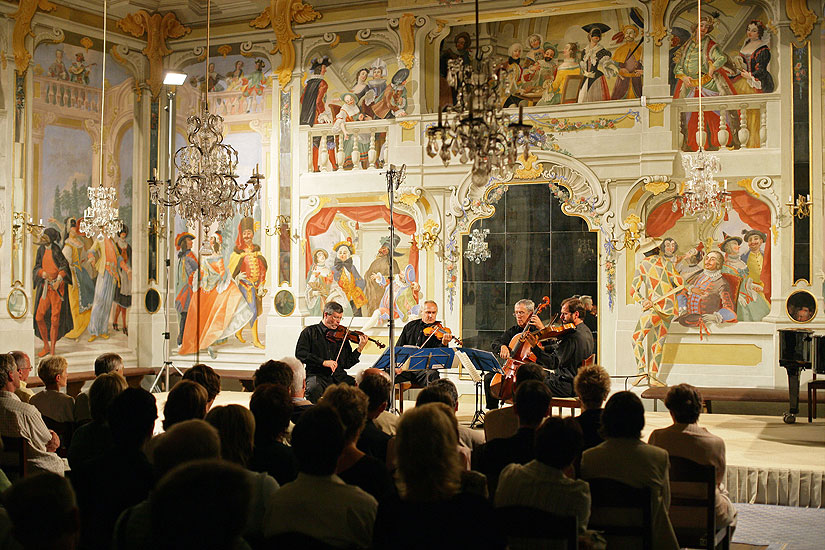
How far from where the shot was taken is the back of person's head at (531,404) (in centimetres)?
455

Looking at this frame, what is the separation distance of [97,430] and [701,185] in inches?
302

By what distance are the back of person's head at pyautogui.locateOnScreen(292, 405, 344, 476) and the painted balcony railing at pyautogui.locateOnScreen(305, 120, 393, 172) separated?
968cm

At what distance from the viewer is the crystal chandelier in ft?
40.0

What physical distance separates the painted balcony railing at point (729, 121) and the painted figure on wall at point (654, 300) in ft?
4.64

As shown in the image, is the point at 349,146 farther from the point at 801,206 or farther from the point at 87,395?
the point at 87,395

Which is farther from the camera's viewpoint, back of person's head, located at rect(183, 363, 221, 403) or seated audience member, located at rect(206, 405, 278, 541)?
back of person's head, located at rect(183, 363, 221, 403)

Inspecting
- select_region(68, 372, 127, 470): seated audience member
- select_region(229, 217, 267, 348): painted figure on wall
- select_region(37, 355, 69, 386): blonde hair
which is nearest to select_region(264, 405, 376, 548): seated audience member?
select_region(68, 372, 127, 470): seated audience member

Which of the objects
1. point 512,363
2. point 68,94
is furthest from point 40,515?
point 68,94

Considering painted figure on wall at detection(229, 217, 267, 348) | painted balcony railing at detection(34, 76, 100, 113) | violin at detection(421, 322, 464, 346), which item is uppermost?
painted balcony railing at detection(34, 76, 100, 113)

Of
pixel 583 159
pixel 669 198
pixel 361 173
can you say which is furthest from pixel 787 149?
pixel 361 173

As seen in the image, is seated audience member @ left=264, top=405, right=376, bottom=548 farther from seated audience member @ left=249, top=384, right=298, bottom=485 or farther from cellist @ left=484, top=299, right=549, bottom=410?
cellist @ left=484, top=299, right=549, bottom=410

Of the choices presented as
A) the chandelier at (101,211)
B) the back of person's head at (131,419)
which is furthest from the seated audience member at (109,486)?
the chandelier at (101,211)

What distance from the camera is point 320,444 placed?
307cm

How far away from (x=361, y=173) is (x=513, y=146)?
6.53 m
